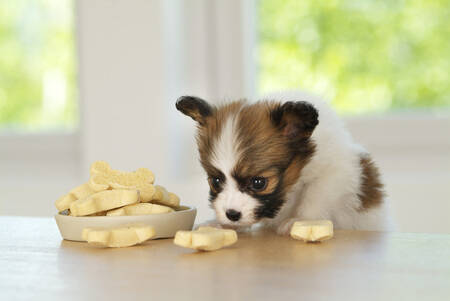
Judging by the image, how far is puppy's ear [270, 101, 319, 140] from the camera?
1375mm

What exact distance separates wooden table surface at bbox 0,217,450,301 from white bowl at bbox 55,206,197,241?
0.09ft

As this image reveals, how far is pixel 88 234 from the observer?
117cm

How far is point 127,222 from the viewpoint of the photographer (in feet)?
4.06

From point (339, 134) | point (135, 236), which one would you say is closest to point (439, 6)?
point (339, 134)

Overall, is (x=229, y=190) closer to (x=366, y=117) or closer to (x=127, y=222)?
(x=127, y=222)

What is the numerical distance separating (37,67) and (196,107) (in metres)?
2.52

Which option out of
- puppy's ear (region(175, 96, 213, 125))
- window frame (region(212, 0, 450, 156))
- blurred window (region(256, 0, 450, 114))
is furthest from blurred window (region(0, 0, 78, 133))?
puppy's ear (region(175, 96, 213, 125))

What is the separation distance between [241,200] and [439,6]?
207 centimetres

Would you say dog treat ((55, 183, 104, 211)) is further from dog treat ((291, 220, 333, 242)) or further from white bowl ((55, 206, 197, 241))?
dog treat ((291, 220, 333, 242))

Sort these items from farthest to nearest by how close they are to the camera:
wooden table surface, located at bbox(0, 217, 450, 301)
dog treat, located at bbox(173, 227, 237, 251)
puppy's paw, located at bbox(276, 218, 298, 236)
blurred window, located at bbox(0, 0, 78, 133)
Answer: blurred window, located at bbox(0, 0, 78, 133)
puppy's paw, located at bbox(276, 218, 298, 236)
dog treat, located at bbox(173, 227, 237, 251)
wooden table surface, located at bbox(0, 217, 450, 301)

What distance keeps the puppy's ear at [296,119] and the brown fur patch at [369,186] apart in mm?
275

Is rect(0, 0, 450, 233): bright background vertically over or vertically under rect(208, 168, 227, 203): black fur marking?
over

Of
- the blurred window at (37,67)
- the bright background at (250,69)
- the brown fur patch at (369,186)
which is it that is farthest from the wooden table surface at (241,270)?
the blurred window at (37,67)

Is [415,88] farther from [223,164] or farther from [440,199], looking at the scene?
[223,164]
